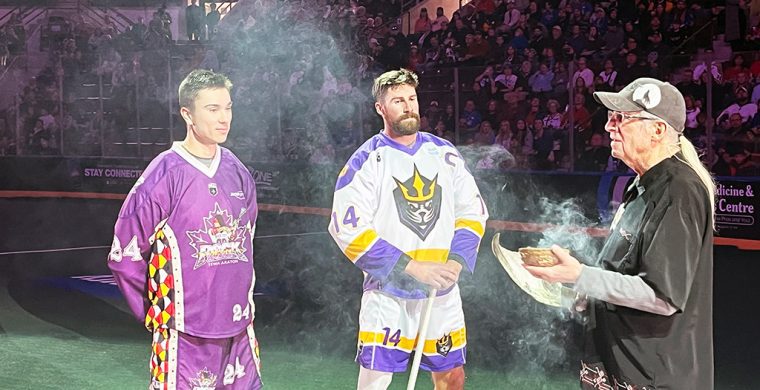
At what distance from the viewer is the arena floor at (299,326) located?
6.70 metres

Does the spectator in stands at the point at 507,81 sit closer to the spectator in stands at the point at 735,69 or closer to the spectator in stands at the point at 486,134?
the spectator in stands at the point at 486,134

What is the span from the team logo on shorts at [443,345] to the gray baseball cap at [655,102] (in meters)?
1.81

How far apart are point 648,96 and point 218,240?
2.03m

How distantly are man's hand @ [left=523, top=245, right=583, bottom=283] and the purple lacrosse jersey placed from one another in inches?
64.5

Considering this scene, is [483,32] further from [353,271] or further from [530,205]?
[353,271]

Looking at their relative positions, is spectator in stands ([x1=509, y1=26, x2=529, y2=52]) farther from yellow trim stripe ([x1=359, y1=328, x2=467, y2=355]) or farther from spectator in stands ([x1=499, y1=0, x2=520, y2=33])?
yellow trim stripe ([x1=359, y1=328, x2=467, y2=355])

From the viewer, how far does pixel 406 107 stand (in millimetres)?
4832

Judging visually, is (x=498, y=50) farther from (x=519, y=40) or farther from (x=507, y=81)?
(x=507, y=81)

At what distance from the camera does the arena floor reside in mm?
6699

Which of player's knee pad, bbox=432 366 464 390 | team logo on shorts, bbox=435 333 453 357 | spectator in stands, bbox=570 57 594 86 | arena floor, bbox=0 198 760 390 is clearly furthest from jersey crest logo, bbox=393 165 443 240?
spectator in stands, bbox=570 57 594 86

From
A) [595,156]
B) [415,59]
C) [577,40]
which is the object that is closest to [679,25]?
[577,40]

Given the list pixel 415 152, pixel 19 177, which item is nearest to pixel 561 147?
pixel 415 152

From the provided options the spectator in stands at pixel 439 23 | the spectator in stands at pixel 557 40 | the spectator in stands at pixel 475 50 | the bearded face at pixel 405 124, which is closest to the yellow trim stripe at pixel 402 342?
the bearded face at pixel 405 124

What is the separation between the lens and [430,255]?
4898 mm
